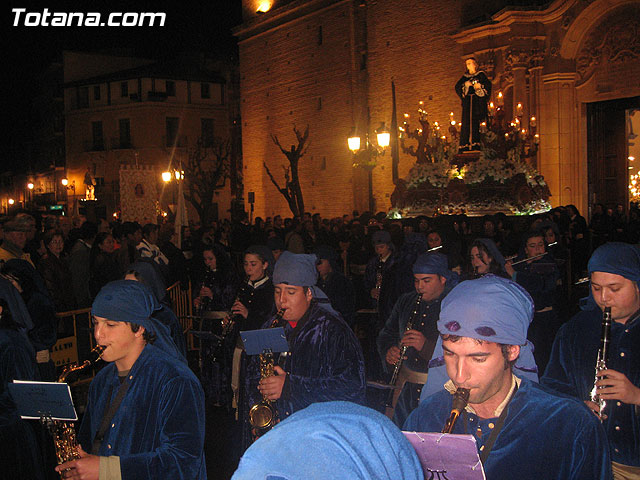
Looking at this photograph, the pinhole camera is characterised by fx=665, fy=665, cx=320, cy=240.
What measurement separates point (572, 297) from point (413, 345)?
975cm

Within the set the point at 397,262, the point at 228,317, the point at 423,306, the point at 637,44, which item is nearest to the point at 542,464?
the point at 423,306

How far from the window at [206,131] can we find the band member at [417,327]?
161 feet

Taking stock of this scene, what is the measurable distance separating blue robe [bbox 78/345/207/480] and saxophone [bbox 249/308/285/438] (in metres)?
1.08

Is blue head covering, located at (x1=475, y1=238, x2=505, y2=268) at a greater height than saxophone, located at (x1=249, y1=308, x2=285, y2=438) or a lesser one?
greater

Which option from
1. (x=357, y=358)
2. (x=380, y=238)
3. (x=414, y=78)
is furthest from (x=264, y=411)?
(x=414, y=78)

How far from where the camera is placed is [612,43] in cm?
2075

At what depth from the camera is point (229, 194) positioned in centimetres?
5450

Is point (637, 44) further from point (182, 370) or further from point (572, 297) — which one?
point (182, 370)

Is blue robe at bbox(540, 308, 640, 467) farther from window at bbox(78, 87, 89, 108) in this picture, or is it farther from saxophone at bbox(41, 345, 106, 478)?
window at bbox(78, 87, 89, 108)

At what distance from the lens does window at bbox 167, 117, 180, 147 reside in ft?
170

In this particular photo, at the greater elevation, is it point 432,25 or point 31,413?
point 432,25

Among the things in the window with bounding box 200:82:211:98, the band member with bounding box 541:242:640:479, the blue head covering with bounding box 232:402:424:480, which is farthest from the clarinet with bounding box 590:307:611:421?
the window with bounding box 200:82:211:98

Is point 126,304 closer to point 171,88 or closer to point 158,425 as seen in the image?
point 158,425

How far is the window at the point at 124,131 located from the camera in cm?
5131
